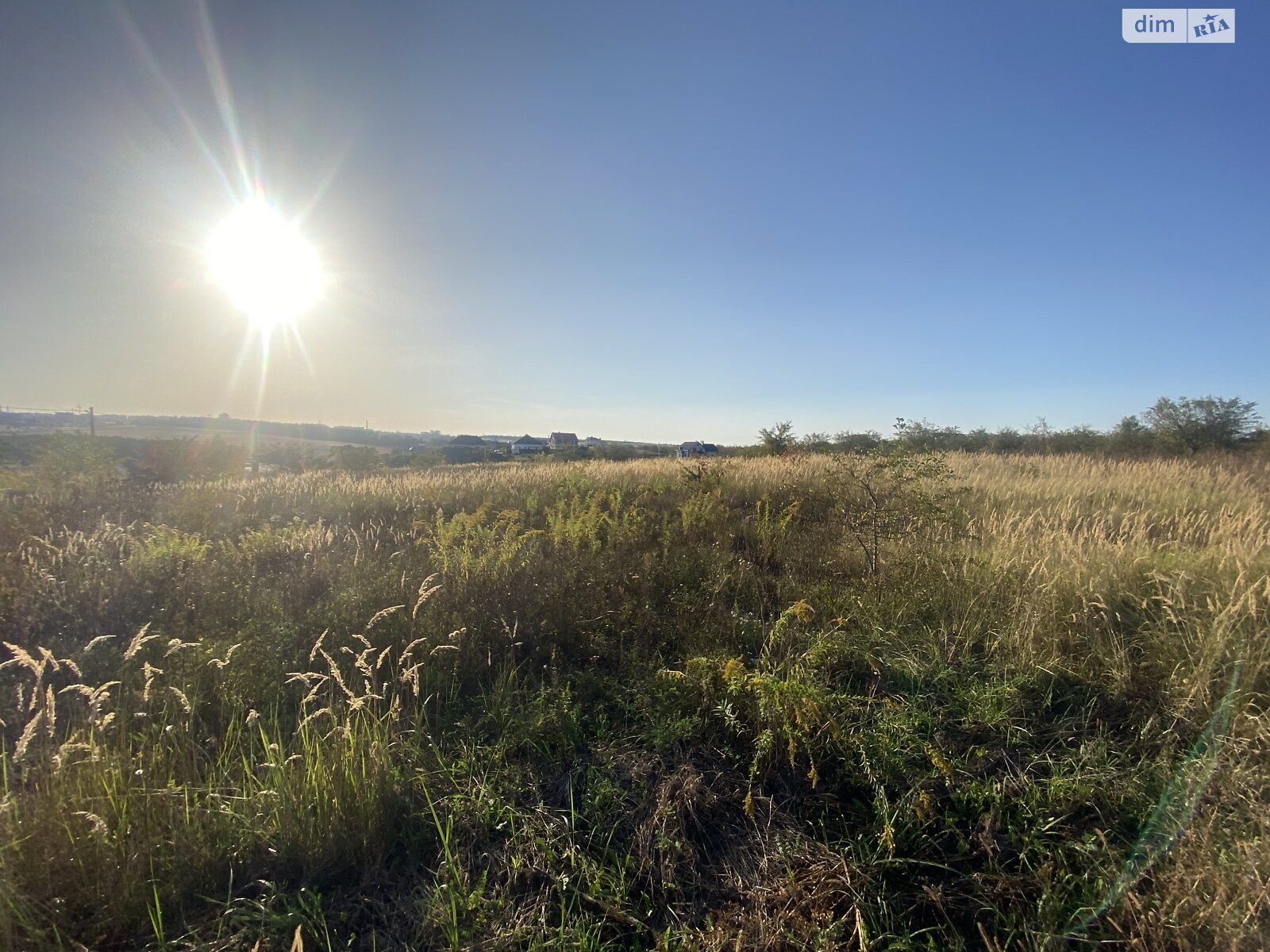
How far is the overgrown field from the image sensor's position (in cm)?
180

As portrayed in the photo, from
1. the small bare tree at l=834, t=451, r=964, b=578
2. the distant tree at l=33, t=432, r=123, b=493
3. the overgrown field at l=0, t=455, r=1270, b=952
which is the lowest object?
the overgrown field at l=0, t=455, r=1270, b=952

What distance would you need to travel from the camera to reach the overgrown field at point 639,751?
180cm

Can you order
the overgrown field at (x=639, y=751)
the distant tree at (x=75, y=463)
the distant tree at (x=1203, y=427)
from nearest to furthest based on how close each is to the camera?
1. the overgrown field at (x=639, y=751)
2. the distant tree at (x=75, y=463)
3. the distant tree at (x=1203, y=427)

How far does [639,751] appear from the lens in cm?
261

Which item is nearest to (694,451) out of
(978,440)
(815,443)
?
(815,443)

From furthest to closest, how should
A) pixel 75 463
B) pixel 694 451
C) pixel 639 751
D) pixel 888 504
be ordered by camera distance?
pixel 694 451, pixel 75 463, pixel 888 504, pixel 639 751

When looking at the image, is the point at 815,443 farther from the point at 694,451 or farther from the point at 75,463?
the point at 75,463

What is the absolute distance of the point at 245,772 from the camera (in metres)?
2.29

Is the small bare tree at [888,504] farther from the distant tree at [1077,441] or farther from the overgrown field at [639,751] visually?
the distant tree at [1077,441]

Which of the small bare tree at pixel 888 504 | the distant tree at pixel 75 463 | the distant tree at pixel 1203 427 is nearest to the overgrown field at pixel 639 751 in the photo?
the small bare tree at pixel 888 504

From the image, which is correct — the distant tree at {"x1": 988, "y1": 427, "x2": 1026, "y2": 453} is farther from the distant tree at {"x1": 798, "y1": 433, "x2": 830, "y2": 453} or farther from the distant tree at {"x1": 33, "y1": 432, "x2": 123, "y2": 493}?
the distant tree at {"x1": 33, "y1": 432, "x2": 123, "y2": 493}

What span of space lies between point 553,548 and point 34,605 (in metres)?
3.90

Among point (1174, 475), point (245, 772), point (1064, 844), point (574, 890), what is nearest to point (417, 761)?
point (245, 772)

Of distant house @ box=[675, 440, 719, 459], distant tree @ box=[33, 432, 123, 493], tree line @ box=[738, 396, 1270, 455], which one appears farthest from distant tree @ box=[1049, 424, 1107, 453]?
distant tree @ box=[33, 432, 123, 493]
